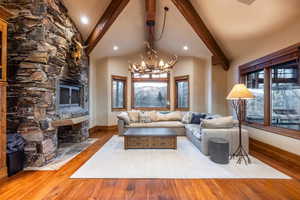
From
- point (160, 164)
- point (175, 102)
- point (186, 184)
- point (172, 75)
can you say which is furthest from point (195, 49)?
point (186, 184)

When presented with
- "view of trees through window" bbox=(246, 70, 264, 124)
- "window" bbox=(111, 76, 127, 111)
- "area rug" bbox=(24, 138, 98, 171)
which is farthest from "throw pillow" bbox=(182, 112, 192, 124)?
"area rug" bbox=(24, 138, 98, 171)

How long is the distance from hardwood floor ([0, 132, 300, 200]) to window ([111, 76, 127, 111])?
4.63 m

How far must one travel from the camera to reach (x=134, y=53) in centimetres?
755

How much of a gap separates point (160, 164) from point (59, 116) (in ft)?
8.58

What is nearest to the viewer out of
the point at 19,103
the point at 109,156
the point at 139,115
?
the point at 19,103

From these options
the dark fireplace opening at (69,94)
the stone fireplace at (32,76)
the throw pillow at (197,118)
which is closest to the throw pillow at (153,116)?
the throw pillow at (197,118)

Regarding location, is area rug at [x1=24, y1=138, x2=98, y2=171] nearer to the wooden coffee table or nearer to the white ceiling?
the wooden coffee table

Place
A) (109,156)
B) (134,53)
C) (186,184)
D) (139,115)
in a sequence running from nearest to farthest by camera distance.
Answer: (186,184)
(109,156)
(139,115)
(134,53)

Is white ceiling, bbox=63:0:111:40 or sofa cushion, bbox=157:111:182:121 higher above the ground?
white ceiling, bbox=63:0:111:40

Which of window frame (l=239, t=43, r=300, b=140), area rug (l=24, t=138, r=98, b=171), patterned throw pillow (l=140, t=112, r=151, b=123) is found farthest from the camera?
patterned throw pillow (l=140, t=112, r=151, b=123)

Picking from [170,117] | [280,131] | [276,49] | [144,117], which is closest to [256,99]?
[280,131]

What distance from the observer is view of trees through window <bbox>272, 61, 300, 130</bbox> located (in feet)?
11.6

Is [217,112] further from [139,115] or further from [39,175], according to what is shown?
[39,175]

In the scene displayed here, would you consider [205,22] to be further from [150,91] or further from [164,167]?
[164,167]
